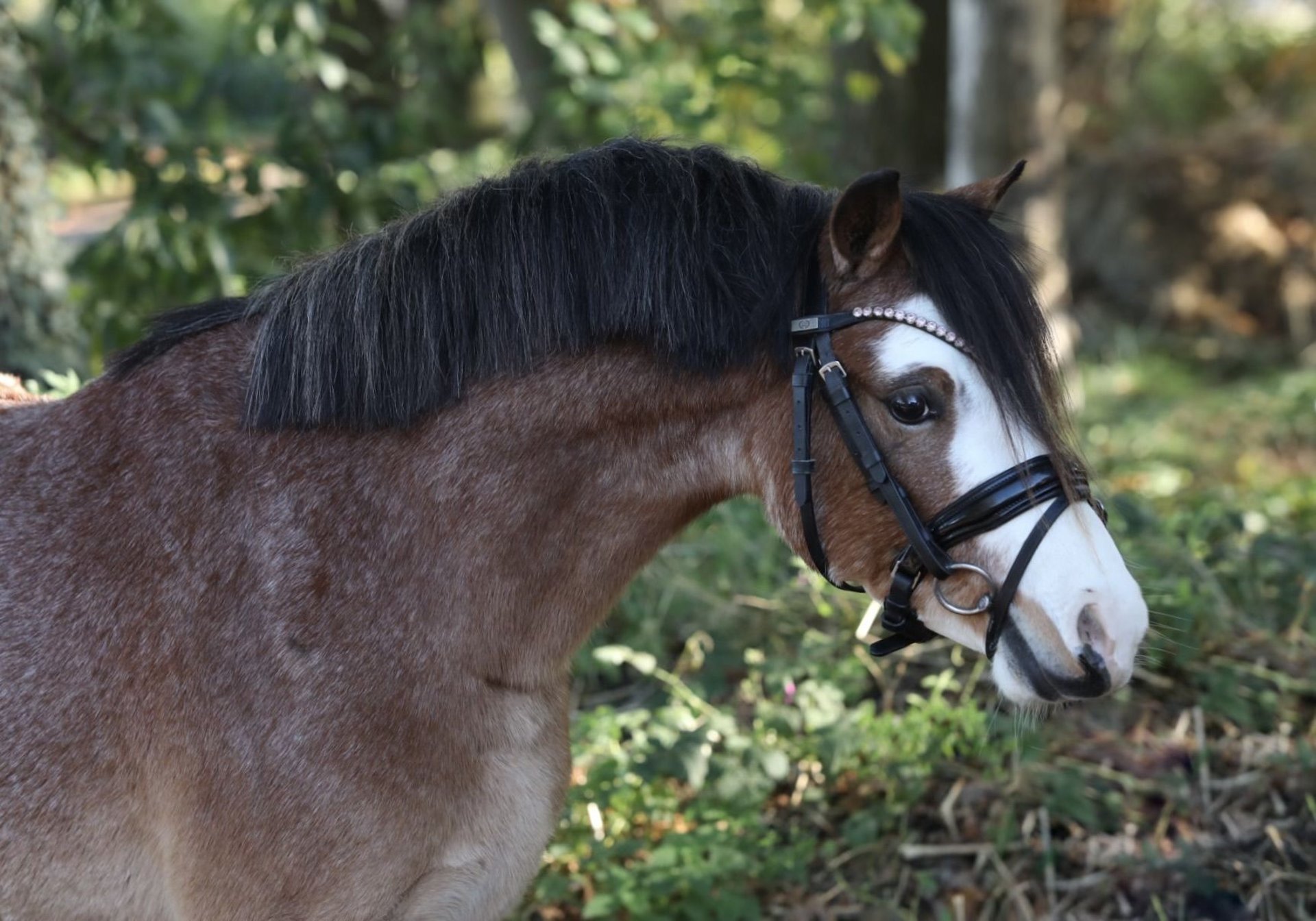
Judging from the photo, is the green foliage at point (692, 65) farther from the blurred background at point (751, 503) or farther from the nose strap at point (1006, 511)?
the nose strap at point (1006, 511)

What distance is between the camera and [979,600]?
2078mm

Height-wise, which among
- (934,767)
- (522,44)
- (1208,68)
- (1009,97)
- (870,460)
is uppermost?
(870,460)

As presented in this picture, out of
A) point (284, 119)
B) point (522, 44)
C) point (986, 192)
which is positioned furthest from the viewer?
point (522, 44)

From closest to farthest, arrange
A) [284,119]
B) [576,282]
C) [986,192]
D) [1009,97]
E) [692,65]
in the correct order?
1. [576,282]
2. [986,192]
3. [284,119]
4. [692,65]
5. [1009,97]

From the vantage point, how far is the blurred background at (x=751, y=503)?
10.9 ft

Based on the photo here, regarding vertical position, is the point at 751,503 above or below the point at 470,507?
below

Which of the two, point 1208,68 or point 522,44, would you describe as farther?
point 1208,68

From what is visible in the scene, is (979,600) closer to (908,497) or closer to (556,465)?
(908,497)

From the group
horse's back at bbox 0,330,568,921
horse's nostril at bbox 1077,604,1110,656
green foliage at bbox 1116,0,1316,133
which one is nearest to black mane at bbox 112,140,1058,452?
horse's back at bbox 0,330,568,921

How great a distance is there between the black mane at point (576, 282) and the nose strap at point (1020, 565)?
226 mm

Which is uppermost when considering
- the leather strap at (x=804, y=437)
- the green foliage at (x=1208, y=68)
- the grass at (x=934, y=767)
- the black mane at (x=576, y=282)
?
the black mane at (x=576, y=282)

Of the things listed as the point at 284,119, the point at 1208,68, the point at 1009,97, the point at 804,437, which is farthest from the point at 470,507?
the point at 1208,68

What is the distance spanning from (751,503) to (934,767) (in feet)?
4.44

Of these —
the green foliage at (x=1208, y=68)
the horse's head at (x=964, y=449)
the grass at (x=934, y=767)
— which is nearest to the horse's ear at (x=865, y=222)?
the horse's head at (x=964, y=449)
